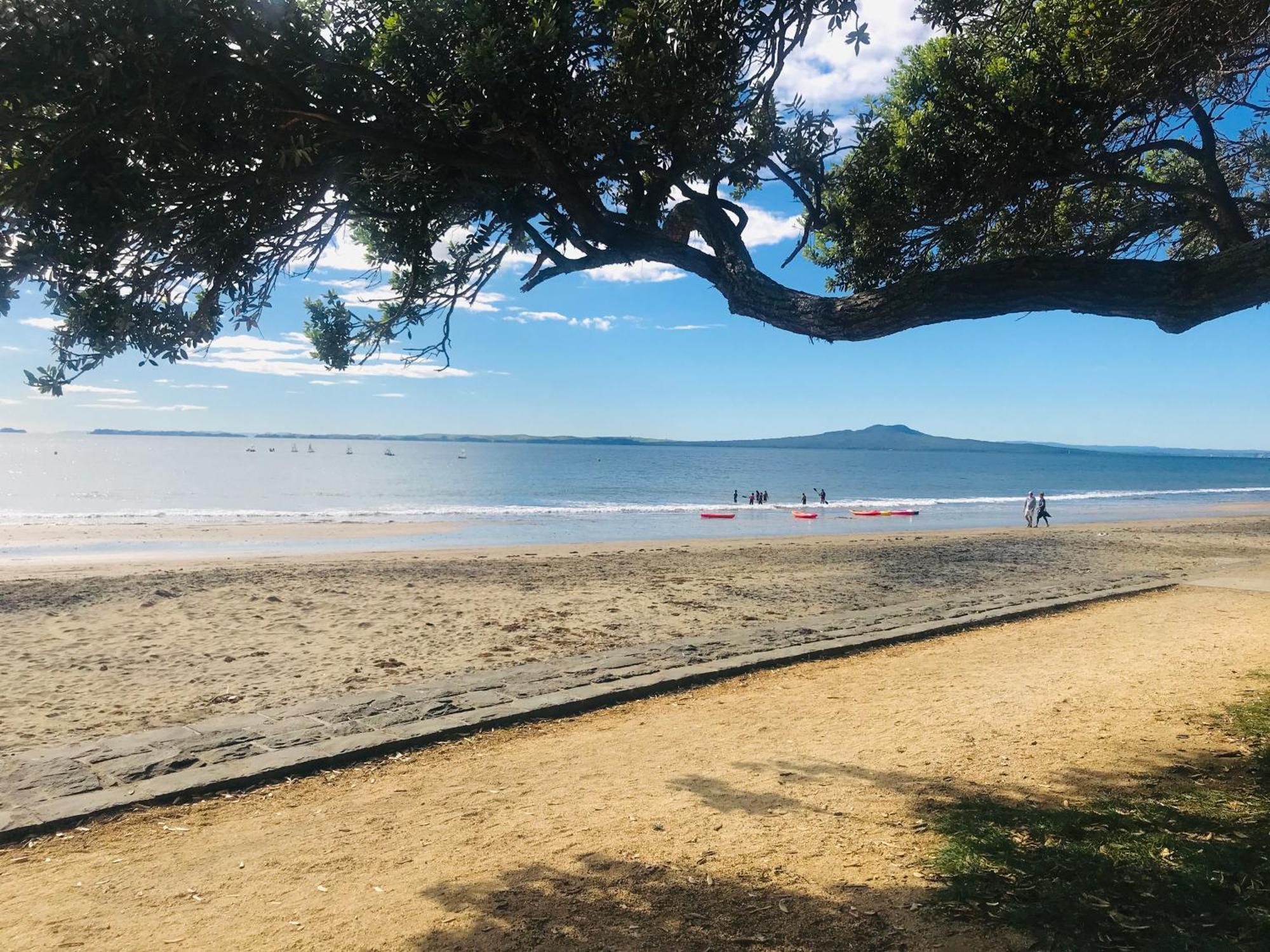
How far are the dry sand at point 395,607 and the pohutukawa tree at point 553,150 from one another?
327 centimetres

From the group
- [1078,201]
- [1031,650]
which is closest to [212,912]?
[1031,650]

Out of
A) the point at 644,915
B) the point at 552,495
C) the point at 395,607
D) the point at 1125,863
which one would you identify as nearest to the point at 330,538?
the point at 395,607

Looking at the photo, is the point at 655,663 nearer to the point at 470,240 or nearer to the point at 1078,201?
the point at 470,240

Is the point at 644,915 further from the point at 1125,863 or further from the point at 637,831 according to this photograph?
the point at 1125,863

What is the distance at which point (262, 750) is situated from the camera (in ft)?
19.1

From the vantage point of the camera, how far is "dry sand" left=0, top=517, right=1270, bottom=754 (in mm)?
7695

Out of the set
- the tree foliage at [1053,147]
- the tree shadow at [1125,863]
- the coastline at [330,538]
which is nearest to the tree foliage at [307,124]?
the tree foliage at [1053,147]

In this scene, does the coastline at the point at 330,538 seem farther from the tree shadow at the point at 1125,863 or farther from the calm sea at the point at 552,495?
the tree shadow at the point at 1125,863

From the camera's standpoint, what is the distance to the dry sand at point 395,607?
770 centimetres

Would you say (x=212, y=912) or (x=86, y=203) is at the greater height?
(x=86, y=203)

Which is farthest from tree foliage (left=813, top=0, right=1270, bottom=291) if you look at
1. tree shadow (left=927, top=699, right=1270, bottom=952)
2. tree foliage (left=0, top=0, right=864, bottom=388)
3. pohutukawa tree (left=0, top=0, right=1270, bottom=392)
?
tree shadow (left=927, top=699, right=1270, bottom=952)

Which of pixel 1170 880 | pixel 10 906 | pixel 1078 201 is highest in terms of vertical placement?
pixel 1078 201

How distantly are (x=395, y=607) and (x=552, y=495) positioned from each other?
162 feet

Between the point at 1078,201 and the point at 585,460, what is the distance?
141m
